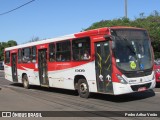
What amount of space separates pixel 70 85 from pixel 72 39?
2.07m

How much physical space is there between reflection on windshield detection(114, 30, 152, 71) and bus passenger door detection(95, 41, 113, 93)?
1.33ft

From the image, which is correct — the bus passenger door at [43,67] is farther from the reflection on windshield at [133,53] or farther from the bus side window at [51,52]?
the reflection on windshield at [133,53]

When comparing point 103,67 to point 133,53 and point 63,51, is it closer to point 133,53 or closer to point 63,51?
point 133,53

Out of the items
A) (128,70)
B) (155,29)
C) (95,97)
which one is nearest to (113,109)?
(128,70)

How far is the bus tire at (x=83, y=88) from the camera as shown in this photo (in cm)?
1434

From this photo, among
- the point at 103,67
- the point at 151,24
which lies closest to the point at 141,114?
the point at 103,67

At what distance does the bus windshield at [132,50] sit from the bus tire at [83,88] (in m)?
2.29

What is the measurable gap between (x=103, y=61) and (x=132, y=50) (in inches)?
45.6

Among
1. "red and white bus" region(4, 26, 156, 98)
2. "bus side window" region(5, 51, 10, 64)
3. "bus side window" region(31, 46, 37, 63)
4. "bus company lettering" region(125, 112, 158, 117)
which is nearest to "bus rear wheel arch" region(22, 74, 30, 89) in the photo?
"bus side window" region(31, 46, 37, 63)

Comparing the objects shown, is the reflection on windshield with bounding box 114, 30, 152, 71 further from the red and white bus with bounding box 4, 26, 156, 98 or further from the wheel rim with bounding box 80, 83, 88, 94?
the wheel rim with bounding box 80, 83, 88, 94

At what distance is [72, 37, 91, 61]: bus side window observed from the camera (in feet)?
46.3

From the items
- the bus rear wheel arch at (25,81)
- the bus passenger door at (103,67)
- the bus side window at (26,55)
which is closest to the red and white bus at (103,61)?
the bus passenger door at (103,67)

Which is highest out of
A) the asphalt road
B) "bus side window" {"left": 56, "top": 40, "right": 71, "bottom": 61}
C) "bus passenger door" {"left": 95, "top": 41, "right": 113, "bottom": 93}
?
"bus side window" {"left": 56, "top": 40, "right": 71, "bottom": 61}

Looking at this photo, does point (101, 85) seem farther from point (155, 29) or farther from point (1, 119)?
point (155, 29)
